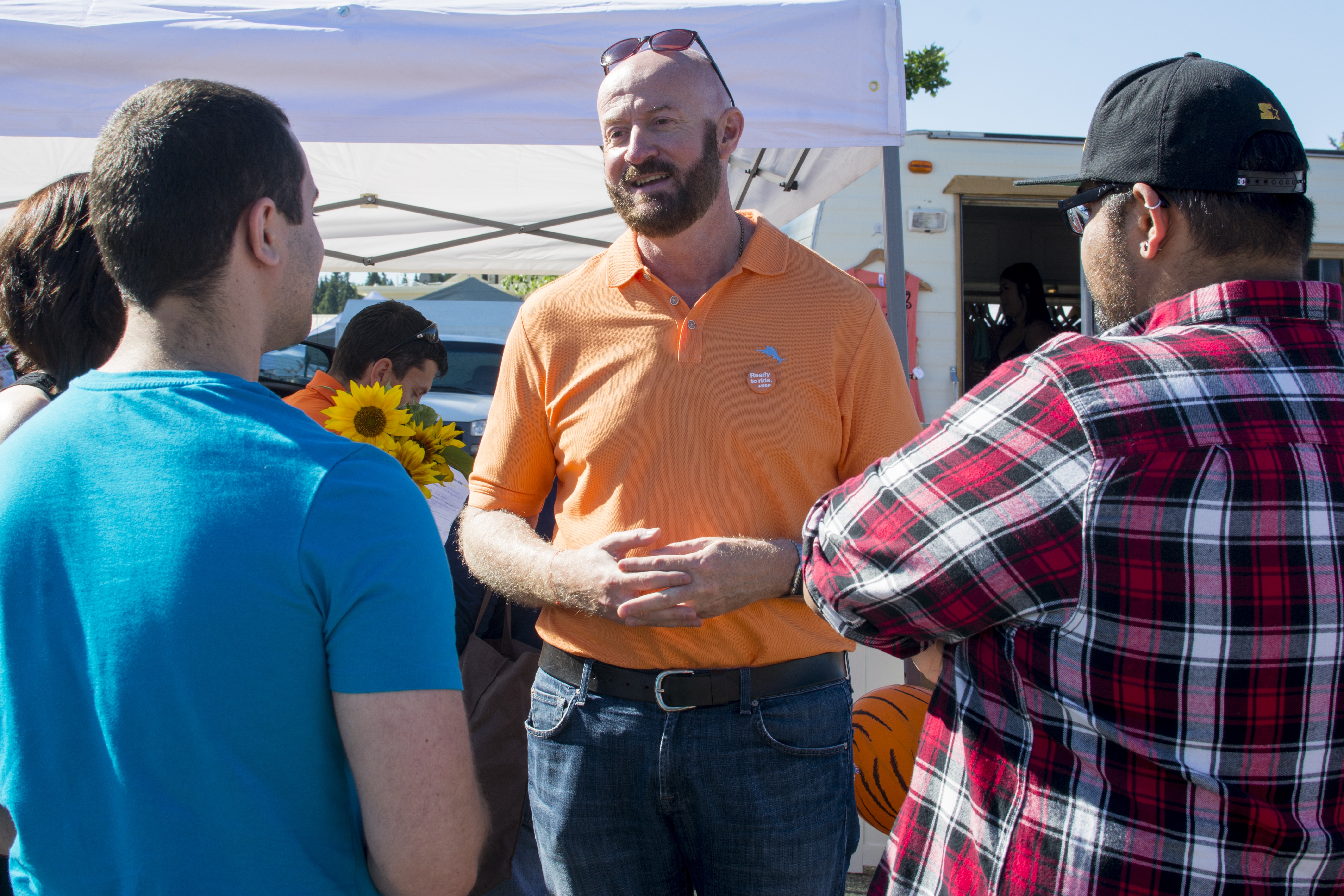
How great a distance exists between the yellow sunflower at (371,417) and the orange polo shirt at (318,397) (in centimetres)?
47

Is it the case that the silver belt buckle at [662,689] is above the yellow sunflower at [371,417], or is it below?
below

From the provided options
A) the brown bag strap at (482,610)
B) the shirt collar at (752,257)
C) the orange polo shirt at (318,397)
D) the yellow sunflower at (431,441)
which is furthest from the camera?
the orange polo shirt at (318,397)

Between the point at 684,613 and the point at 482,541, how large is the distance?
1.71 feet

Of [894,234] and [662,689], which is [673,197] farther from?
[894,234]

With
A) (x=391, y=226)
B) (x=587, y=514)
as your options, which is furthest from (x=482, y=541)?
(x=391, y=226)

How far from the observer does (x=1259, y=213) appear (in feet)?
3.61

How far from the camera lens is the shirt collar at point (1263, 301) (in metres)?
1.06

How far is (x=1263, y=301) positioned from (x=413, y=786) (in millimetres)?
1137

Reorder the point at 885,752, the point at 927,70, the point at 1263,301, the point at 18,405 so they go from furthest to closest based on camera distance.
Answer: the point at 927,70
the point at 885,752
the point at 18,405
the point at 1263,301

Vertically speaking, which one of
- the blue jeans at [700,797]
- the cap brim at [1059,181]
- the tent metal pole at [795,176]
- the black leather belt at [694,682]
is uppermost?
the tent metal pole at [795,176]

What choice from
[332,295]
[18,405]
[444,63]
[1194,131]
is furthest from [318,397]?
[332,295]

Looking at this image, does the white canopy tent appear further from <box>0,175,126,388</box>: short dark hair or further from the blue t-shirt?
the blue t-shirt

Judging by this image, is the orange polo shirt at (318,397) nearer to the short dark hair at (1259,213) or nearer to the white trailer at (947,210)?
the short dark hair at (1259,213)

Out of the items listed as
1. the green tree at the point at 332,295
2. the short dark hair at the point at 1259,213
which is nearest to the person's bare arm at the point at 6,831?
the short dark hair at the point at 1259,213
